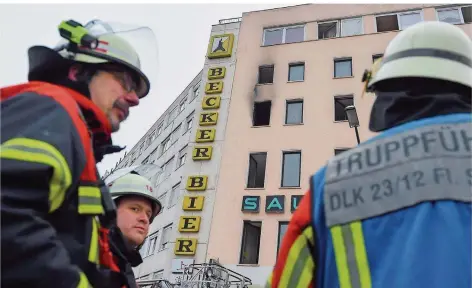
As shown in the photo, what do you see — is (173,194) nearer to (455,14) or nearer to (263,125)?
(263,125)

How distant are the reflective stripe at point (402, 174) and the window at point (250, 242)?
14879mm

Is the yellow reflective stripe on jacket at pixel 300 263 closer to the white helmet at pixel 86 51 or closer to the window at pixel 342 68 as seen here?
the white helmet at pixel 86 51

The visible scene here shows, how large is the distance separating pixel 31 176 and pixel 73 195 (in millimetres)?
230

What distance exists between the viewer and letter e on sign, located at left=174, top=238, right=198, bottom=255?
1645 cm

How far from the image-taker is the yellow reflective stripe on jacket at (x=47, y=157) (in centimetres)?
137

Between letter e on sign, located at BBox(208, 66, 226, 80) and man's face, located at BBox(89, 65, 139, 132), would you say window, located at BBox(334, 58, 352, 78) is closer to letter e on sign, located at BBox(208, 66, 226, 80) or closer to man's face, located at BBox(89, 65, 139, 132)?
letter e on sign, located at BBox(208, 66, 226, 80)

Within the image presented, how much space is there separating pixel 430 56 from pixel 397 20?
20595 mm

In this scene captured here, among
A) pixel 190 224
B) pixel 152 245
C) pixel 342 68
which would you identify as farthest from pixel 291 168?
pixel 152 245

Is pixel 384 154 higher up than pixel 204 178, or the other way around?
pixel 204 178

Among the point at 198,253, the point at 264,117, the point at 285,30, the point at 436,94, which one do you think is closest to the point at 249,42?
the point at 285,30

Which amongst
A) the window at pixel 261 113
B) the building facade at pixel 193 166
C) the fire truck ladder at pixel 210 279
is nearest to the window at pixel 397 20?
the window at pixel 261 113

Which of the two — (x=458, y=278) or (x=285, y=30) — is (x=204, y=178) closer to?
(x=285, y=30)

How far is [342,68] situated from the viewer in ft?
63.6

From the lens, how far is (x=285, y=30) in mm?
21703
